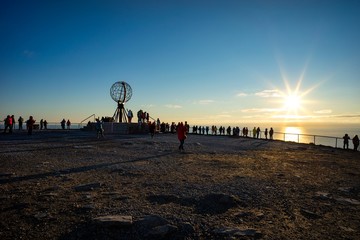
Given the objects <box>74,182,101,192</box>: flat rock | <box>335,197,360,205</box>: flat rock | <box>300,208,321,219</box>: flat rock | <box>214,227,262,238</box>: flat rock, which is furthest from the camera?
<box>74,182,101,192</box>: flat rock

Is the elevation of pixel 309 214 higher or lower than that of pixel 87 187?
lower

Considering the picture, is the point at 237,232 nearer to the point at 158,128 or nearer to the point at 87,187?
the point at 87,187

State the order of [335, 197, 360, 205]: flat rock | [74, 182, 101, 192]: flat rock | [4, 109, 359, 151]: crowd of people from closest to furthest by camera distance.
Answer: [335, 197, 360, 205]: flat rock < [74, 182, 101, 192]: flat rock < [4, 109, 359, 151]: crowd of people

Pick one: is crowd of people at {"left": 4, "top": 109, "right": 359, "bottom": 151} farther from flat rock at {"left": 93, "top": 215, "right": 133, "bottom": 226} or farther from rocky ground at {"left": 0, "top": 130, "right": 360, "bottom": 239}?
flat rock at {"left": 93, "top": 215, "right": 133, "bottom": 226}

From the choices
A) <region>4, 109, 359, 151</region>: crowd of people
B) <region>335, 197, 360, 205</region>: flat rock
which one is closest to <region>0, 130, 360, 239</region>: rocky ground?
<region>335, 197, 360, 205</region>: flat rock

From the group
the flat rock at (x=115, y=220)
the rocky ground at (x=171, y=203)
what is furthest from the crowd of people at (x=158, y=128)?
the flat rock at (x=115, y=220)

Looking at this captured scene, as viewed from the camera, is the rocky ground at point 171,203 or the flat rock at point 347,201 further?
the flat rock at point 347,201

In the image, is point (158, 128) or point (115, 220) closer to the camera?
point (115, 220)

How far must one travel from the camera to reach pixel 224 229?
468cm

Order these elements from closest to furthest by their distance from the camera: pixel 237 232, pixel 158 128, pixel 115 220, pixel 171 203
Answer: pixel 237 232 → pixel 115 220 → pixel 171 203 → pixel 158 128

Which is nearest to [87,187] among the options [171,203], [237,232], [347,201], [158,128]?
[171,203]

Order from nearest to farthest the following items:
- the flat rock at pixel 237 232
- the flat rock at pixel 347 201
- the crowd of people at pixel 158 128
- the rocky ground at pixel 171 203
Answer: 1. the flat rock at pixel 237 232
2. the rocky ground at pixel 171 203
3. the flat rock at pixel 347 201
4. the crowd of people at pixel 158 128

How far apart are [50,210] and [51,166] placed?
191 inches

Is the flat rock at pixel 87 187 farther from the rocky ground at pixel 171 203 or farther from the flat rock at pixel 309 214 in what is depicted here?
the flat rock at pixel 309 214
